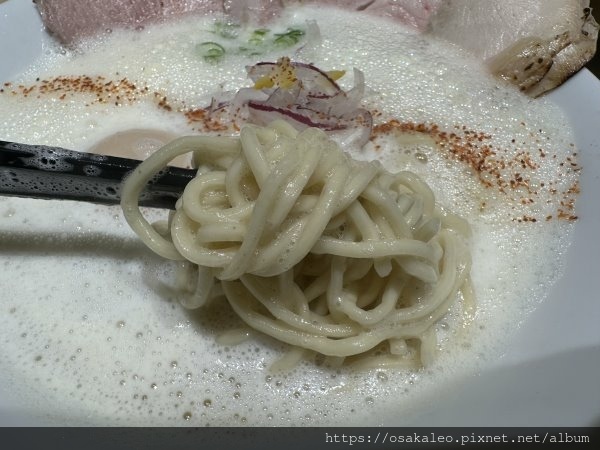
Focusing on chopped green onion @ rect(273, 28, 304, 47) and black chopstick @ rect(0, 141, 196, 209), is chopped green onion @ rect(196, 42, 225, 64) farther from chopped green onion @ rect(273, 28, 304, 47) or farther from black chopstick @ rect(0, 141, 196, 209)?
black chopstick @ rect(0, 141, 196, 209)

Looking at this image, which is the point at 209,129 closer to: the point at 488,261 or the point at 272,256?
the point at 272,256

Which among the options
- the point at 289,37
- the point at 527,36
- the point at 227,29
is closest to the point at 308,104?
the point at 289,37

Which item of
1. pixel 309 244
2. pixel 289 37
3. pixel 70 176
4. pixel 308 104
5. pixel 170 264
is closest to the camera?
pixel 309 244

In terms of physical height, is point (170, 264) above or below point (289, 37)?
below

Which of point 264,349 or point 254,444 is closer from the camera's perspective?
point 254,444

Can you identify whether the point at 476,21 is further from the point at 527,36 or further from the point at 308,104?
the point at 308,104

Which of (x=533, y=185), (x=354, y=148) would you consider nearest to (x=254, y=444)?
(x=354, y=148)

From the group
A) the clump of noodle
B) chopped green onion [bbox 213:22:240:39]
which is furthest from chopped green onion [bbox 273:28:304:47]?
the clump of noodle
